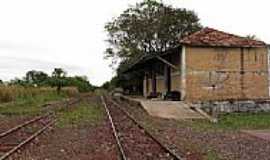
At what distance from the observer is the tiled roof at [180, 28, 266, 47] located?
31.7 metres

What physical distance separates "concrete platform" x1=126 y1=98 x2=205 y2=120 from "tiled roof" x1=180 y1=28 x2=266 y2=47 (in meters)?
4.88

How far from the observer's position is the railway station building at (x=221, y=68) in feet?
104

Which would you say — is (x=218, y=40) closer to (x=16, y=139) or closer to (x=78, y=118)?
(x=78, y=118)

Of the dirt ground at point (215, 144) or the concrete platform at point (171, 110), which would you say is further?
the concrete platform at point (171, 110)

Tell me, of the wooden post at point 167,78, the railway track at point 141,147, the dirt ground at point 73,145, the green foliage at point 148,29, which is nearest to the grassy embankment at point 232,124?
the railway track at point 141,147

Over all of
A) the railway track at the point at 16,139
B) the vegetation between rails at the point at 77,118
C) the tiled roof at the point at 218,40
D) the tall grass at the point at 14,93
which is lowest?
the railway track at the point at 16,139

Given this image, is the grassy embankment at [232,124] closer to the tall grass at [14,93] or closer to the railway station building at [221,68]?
the railway station building at [221,68]

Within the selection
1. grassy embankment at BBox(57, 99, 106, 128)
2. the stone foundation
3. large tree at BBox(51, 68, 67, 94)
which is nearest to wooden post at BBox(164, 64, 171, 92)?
the stone foundation

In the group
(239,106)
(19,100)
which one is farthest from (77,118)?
(19,100)

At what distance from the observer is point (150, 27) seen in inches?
2304

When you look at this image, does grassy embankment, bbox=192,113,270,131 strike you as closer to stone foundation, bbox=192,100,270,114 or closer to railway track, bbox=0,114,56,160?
railway track, bbox=0,114,56,160

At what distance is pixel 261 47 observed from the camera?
107 feet

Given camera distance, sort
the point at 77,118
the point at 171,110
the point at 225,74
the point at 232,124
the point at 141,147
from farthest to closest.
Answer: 1. the point at 225,74
2. the point at 171,110
3. the point at 77,118
4. the point at 232,124
5. the point at 141,147

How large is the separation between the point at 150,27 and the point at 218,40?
A: 2634 cm
